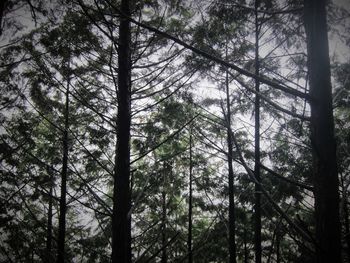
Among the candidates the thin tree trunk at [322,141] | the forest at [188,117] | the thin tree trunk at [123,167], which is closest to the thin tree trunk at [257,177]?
the forest at [188,117]

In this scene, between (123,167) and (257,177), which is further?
(257,177)

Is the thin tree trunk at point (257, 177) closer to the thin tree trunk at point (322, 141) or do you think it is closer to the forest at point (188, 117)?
the forest at point (188, 117)

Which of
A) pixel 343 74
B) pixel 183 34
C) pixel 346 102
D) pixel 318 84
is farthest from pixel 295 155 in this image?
pixel 318 84

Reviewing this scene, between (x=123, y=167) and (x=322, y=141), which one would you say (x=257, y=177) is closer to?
(x=123, y=167)

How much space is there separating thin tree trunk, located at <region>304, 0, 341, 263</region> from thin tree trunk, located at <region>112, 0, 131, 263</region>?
9.52ft

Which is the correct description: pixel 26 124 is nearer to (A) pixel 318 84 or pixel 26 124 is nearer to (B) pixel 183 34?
(B) pixel 183 34

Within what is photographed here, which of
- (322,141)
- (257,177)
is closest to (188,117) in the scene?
(257,177)

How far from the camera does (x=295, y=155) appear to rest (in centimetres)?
1108

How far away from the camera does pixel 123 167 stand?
472cm

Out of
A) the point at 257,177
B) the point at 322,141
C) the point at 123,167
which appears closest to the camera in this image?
the point at 322,141

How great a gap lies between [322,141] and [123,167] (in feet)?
11.9

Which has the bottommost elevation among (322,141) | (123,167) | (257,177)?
(322,141)

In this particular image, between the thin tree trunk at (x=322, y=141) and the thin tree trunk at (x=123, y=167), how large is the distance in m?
2.90

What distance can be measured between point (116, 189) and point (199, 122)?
28.5 ft
